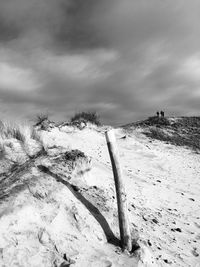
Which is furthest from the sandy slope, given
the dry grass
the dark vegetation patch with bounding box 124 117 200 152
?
the dark vegetation patch with bounding box 124 117 200 152

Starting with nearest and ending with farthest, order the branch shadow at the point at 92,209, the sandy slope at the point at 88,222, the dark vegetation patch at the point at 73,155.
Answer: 1. the sandy slope at the point at 88,222
2. the branch shadow at the point at 92,209
3. the dark vegetation patch at the point at 73,155

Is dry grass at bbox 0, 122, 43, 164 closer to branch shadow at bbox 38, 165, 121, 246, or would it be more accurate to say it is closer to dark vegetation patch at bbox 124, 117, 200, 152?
branch shadow at bbox 38, 165, 121, 246

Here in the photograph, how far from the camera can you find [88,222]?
4816mm

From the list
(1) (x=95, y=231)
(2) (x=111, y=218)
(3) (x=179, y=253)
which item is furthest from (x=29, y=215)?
(3) (x=179, y=253)

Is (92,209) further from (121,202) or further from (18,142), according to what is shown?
(18,142)

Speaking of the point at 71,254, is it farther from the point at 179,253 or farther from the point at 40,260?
the point at 179,253

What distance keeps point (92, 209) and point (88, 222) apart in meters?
0.43

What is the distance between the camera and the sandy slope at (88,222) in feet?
13.4

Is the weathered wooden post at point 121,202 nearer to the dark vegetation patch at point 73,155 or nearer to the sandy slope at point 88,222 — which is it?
the sandy slope at point 88,222

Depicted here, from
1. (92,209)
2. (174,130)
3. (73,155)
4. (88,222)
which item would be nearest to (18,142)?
(73,155)

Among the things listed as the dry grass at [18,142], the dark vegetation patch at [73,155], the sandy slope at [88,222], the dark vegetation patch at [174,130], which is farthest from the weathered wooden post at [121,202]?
the dark vegetation patch at [174,130]

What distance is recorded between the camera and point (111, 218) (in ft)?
17.1

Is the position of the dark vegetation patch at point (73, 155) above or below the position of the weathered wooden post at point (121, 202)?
above

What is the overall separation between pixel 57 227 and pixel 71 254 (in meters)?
0.52
